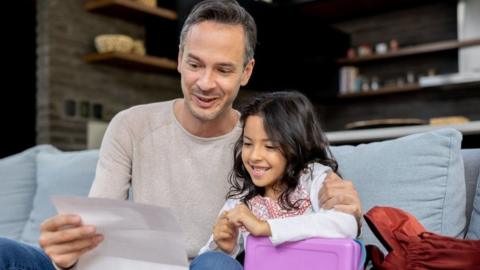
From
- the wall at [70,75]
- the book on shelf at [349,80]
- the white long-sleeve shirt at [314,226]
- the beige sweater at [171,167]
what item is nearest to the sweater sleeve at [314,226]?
the white long-sleeve shirt at [314,226]

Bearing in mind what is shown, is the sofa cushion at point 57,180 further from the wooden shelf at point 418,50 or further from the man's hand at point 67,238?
the wooden shelf at point 418,50

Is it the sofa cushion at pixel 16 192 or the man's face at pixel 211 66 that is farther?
the sofa cushion at pixel 16 192

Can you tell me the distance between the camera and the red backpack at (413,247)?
102 centimetres

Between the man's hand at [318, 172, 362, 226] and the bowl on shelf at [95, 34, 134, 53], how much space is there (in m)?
3.05

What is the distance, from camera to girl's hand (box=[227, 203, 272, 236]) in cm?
108

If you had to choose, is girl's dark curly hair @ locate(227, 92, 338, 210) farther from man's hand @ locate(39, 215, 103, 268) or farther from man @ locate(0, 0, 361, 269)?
man's hand @ locate(39, 215, 103, 268)

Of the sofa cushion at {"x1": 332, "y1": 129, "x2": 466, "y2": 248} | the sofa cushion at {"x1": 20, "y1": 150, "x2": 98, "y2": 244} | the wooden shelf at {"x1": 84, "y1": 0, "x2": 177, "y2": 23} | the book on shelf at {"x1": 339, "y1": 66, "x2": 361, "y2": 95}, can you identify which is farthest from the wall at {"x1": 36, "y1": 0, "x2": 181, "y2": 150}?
the sofa cushion at {"x1": 332, "y1": 129, "x2": 466, "y2": 248}

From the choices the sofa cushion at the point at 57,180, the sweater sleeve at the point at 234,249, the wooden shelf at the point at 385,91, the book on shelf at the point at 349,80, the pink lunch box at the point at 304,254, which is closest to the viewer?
the pink lunch box at the point at 304,254

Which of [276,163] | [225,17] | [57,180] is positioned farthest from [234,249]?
[57,180]

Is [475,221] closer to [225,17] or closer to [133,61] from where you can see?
[225,17]

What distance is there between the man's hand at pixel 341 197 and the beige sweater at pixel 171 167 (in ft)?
1.06

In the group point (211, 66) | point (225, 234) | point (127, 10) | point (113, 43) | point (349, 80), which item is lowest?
point (225, 234)

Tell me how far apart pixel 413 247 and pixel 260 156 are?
0.41 meters

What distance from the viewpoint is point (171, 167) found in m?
1.46
